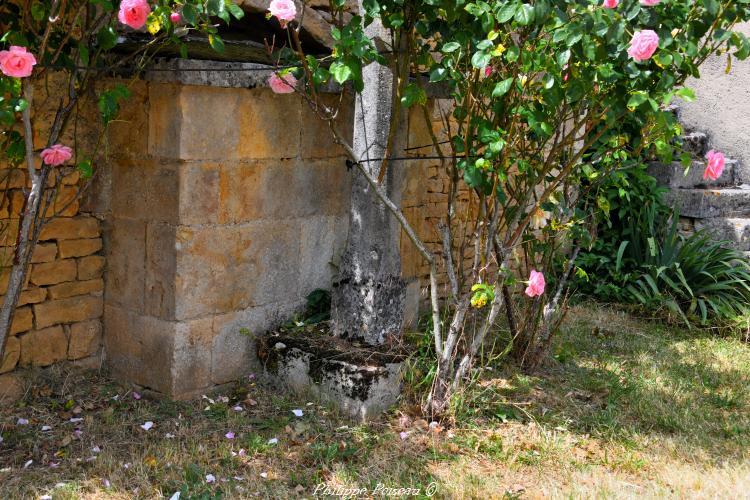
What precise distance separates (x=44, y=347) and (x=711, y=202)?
197 inches

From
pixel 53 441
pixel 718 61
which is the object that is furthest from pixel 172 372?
pixel 718 61

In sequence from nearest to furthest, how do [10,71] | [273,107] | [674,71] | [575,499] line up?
[10,71]
[575,499]
[674,71]
[273,107]

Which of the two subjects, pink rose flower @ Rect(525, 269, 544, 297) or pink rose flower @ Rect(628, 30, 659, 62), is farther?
pink rose flower @ Rect(525, 269, 544, 297)

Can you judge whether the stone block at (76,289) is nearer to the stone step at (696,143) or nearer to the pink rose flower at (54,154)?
the pink rose flower at (54,154)

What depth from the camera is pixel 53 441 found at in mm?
3605

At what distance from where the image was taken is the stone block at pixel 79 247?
13.2 feet

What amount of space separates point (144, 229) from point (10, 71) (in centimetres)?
123

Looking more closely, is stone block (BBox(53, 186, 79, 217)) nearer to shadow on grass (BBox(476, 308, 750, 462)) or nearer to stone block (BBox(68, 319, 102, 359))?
stone block (BBox(68, 319, 102, 359))

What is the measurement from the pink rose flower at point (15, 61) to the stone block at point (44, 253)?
1145mm

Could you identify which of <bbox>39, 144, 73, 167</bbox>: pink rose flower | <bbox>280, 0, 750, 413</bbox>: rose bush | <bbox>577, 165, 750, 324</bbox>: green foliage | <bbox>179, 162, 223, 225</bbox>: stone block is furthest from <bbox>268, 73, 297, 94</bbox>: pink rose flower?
<bbox>577, 165, 750, 324</bbox>: green foliage

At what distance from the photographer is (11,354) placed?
392 centimetres

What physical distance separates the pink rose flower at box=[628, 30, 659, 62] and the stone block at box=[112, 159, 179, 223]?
82.6 inches

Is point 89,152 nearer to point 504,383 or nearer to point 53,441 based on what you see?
point 53,441

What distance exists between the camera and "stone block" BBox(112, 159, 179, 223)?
13.0ft
